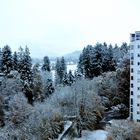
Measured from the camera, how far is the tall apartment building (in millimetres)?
37656

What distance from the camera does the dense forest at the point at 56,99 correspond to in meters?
29.4

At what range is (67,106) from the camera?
123 feet

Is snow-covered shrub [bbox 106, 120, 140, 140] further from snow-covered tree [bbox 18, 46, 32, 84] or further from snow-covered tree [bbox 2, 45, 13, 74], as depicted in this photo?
snow-covered tree [bbox 2, 45, 13, 74]

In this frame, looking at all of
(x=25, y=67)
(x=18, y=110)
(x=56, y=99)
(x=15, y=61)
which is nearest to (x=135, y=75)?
(x=56, y=99)

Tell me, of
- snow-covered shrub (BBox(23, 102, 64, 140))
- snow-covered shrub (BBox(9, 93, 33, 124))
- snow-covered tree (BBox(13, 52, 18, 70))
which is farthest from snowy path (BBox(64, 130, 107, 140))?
snow-covered tree (BBox(13, 52, 18, 70))

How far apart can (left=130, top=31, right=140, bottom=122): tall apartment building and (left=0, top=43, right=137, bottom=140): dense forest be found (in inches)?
151

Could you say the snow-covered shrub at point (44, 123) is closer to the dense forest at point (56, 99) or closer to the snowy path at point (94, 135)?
the dense forest at point (56, 99)

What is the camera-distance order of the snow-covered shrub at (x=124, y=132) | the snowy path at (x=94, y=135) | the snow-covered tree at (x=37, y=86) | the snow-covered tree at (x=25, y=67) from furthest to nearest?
the snow-covered tree at (x=37, y=86) < the snow-covered tree at (x=25, y=67) < the snowy path at (x=94, y=135) < the snow-covered shrub at (x=124, y=132)

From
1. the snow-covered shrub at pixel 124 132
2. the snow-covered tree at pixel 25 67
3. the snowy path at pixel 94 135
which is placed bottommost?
the snowy path at pixel 94 135

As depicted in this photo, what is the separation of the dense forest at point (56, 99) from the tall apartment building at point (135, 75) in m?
3.83

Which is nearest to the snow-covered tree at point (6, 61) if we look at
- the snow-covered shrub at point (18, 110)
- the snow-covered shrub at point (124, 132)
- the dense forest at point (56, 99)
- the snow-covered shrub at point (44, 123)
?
the dense forest at point (56, 99)

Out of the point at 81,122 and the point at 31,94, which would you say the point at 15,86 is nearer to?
the point at 31,94

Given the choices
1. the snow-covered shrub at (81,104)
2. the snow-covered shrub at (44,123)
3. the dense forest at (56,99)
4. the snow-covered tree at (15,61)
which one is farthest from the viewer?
the snow-covered tree at (15,61)

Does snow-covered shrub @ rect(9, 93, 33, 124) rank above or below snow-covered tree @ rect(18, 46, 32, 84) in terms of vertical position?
below
